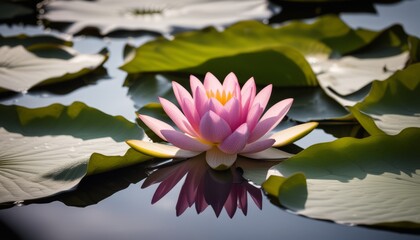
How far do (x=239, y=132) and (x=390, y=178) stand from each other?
0.38m

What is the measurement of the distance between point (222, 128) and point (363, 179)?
1.20 ft

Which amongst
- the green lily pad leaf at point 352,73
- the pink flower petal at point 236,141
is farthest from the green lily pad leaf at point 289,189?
the green lily pad leaf at point 352,73

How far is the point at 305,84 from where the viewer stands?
2092 mm

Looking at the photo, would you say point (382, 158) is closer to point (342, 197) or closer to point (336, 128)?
point (342, 197)

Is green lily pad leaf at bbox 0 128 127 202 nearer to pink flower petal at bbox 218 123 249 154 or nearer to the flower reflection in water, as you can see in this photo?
the flower reflection in water

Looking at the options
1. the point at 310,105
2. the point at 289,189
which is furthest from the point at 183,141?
the point at 310,105

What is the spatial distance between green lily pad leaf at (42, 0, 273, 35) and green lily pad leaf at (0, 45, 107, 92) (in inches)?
20.9

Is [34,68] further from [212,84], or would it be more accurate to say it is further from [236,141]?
[236,141]

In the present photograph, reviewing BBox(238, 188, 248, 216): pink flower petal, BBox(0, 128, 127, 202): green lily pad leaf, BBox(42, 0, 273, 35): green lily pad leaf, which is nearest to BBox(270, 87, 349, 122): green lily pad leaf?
BBox(238, 188, 248, 216): pink flower petal

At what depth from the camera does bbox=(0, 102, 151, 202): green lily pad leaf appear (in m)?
1.41

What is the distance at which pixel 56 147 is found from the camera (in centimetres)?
159

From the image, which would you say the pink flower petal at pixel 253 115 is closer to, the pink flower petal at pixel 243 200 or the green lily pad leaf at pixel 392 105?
the pink flower petal at pixel 243 200

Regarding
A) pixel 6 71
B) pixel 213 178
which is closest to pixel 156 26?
pixel 6 71

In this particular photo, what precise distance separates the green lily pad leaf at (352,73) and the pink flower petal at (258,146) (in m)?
0.44
